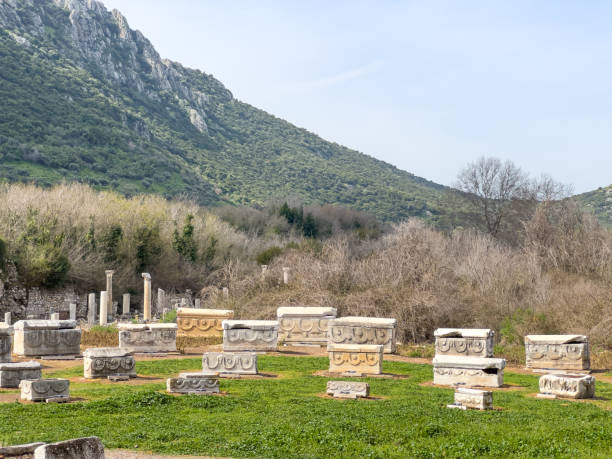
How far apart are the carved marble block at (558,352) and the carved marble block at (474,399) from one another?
8167 millimetres

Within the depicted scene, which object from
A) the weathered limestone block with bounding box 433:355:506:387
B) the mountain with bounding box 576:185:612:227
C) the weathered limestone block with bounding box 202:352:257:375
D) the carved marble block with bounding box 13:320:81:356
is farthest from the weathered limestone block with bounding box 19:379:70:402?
the mountain with bounding box 576:185:612:227

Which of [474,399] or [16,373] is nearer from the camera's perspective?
[474,399]

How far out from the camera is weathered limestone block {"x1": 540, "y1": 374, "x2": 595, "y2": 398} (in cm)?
1488

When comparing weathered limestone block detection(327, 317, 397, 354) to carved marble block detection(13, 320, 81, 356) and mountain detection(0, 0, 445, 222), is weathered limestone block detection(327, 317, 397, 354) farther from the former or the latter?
mountain detection(0, 0, 445, 222)

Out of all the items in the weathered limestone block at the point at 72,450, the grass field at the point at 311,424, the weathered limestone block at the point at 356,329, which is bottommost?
the grass field at the point at 311,424

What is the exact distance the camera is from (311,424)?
1087 centimetres

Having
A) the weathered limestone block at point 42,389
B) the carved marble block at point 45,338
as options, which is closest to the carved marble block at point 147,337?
the carved marble block at point 45,338

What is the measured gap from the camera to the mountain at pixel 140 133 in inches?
2793

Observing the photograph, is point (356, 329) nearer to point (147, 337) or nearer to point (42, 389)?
point (147, 337)

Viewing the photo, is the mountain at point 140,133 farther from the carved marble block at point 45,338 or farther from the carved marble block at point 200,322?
the carved marble block at point 45,338

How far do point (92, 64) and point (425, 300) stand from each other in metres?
81.0

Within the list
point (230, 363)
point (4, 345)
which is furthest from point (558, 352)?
point (4, 345)

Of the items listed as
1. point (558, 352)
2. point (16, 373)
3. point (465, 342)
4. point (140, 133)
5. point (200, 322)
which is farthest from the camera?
point (140, 133)

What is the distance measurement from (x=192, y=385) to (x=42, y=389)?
2691mm
